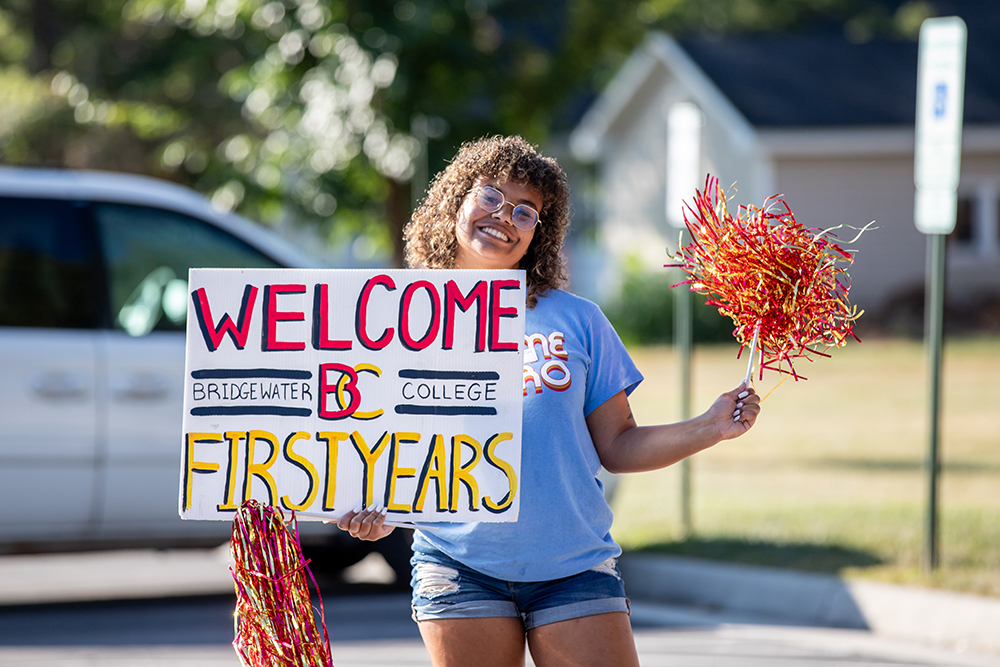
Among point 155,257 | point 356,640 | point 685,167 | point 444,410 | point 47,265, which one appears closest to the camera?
point 444,410

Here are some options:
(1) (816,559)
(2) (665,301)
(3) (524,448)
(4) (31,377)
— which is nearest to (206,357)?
(3) (524,448)

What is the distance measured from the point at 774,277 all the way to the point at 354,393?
958 millimetres

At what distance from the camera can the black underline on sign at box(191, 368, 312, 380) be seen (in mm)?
2879

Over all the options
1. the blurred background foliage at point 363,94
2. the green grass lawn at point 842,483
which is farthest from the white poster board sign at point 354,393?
the blurred background foliage at point 363,94

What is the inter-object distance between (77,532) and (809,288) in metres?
4.22

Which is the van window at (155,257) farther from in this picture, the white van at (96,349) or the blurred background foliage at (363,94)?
the blurred background foliage at (363,94)

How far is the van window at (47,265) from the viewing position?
594cm

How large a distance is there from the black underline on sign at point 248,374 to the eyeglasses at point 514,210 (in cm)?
56

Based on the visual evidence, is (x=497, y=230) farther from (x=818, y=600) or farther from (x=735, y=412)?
(x=818, y=600)

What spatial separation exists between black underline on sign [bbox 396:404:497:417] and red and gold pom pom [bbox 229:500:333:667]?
1.12 ft

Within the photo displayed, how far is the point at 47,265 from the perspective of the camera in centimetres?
604

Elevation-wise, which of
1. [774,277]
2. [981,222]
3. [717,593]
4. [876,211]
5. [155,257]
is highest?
[876,211]

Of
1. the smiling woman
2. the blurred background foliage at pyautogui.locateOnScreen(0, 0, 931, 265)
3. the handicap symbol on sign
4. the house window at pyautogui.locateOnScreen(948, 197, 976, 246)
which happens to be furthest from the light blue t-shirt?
the house window at pyautogui.locateOnScreen(948, 197, 976, 246)

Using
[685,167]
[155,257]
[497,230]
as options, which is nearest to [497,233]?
[497,230]
